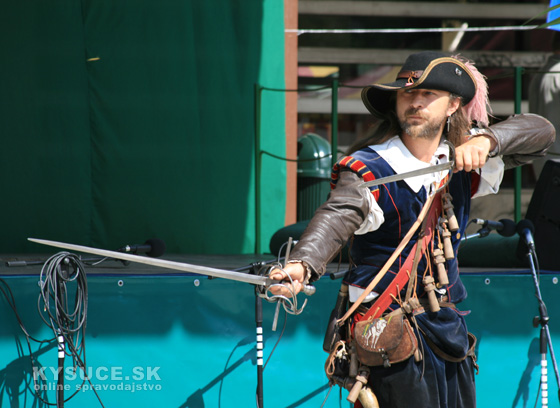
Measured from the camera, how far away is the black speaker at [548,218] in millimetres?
3721

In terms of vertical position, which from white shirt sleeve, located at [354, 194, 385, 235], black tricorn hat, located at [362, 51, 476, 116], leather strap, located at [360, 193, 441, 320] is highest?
black tricorn hat, located at [362, 51, 476, 116]

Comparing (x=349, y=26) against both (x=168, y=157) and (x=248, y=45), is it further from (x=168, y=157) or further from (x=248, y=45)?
(x=168, y=157)

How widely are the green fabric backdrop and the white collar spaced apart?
146 inches

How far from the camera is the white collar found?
2221 mm

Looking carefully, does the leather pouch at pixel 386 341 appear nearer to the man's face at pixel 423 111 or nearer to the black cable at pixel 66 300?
the man's face at pixel 423 111

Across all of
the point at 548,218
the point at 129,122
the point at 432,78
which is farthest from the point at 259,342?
the point at 129,122

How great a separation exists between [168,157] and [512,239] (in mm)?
2911

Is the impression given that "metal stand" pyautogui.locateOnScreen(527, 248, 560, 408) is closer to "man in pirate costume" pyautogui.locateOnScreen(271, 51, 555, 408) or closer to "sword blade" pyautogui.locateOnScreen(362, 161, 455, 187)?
"man in pirate costume" pyautogui.locateOnScreen(271, 51, 555, 408)

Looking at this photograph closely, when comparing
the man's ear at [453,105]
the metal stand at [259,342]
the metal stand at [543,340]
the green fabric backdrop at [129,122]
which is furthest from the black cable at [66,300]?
→ the green fabric backdrop at [129,122]

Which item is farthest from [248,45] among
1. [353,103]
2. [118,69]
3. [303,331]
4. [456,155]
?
[456,155]

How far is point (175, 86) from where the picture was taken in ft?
19.0

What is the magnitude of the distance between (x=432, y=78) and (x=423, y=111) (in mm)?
110

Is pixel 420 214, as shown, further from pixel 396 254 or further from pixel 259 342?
pixel 259 342

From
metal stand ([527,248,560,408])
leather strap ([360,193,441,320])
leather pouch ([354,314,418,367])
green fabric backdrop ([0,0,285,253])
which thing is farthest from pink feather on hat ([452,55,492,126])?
green fabric backdrop ([0,0,285,253])
